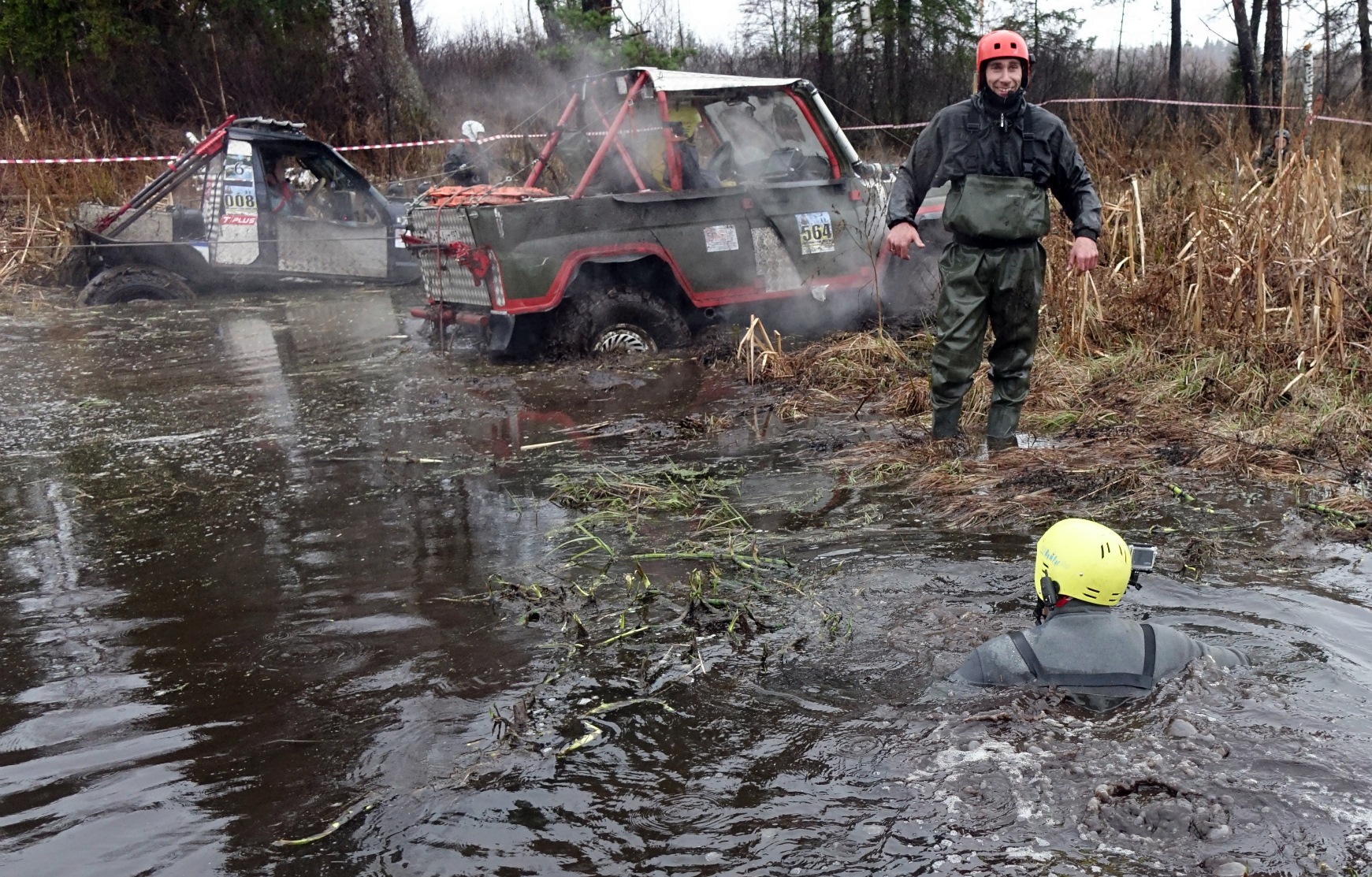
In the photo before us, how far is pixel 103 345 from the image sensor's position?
1034 centimetres

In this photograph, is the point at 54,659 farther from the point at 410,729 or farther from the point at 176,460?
the point at 176,460

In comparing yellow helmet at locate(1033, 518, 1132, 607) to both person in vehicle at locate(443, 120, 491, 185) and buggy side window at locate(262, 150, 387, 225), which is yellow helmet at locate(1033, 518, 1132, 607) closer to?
→ person in vehicle at locate(443, 120, 491, 185)

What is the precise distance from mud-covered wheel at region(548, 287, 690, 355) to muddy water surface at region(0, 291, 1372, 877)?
2.45m

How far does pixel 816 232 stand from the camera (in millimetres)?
8727

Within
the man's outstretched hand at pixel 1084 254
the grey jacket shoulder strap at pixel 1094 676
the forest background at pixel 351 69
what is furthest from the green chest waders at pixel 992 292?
the forest background at pixel 351 69

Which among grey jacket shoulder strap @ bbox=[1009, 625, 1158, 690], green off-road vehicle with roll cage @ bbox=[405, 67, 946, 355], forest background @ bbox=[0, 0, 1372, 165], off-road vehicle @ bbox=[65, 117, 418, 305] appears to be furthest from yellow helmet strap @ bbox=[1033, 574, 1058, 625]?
forest background @ bbox=[0, 0, 1372, 165]

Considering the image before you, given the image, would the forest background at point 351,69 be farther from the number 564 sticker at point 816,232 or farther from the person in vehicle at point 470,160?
the number 564 sticker at point 816,232

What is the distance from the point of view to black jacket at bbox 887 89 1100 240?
17.8 ft

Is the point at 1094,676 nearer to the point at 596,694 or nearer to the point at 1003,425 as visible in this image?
the point at 596,694

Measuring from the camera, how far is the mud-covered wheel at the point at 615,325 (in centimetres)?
854

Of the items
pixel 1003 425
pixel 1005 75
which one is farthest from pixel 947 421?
pixel 1005 75

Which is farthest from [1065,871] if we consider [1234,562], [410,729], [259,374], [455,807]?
[259,374]

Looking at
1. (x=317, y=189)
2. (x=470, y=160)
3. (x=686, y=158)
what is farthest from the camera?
(x=317, y=189)

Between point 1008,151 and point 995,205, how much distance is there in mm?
252
